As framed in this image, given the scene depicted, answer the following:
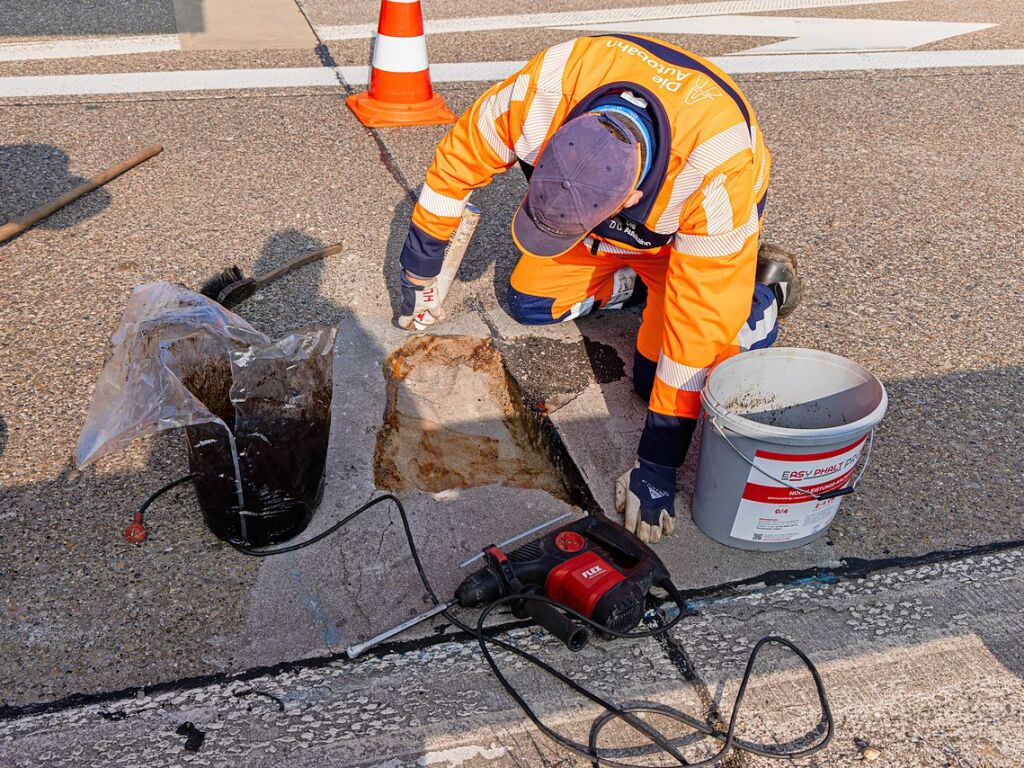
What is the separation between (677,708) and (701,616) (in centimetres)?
31

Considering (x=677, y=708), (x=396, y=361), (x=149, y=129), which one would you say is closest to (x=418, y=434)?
(x=396, y=361)

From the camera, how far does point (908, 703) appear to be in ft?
6.86

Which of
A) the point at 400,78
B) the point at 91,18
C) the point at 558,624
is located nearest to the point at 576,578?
the point at 558,624

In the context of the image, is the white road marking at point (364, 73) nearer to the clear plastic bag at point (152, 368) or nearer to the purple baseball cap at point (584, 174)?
the clear plastic bag at point (152, 368)

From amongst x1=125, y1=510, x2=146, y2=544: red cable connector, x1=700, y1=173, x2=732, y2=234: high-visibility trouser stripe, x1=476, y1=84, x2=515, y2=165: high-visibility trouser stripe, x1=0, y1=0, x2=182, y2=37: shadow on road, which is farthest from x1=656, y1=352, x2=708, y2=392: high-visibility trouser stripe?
x1=0, y1=0, x2=182, y2=37: shadow on road

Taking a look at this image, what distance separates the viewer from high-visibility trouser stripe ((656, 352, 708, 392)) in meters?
2.48

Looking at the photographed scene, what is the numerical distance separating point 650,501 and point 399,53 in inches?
127

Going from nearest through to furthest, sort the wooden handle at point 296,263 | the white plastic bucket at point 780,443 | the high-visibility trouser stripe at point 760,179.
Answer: the white plastic bucket at point 780,443, the high-visibility trouser stripe at point 760,179, the wooden handle at point 296,263

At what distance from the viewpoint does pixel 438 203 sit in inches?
116

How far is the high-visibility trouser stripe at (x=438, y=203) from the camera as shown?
2.95m

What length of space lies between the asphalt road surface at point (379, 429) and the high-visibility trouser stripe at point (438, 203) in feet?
1.92

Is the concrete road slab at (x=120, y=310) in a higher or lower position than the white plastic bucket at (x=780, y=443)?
lower

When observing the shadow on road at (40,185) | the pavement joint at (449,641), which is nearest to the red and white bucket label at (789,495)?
the pavement joint at (449,641)

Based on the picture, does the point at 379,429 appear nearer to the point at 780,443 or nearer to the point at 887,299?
the point at 780,443
